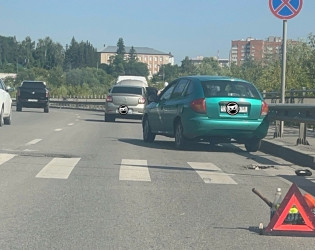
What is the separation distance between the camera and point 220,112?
1469 centimetres

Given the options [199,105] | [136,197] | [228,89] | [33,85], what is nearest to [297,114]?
[228,89]

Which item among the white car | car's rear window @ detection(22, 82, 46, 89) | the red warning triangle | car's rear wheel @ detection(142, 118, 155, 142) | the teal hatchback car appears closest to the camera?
the red warning triangle

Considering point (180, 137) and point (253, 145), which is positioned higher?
point (180, 137)

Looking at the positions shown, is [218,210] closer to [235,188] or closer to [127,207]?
[127,207]

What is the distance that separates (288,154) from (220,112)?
1.60m

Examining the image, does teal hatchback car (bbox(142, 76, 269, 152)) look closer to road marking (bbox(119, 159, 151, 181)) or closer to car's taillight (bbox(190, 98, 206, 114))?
car's taillight (bbox(190, 98, 206, 114))

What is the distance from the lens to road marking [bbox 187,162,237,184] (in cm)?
1064

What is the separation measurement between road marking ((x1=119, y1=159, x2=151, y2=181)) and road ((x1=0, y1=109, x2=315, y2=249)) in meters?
0.02

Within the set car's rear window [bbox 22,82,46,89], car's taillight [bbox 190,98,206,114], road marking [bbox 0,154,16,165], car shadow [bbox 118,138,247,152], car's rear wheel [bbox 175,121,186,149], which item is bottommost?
car shadow [bbox 118,138,247,152]

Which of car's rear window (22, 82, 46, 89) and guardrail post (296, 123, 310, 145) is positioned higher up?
car's rear window (22, 82, 46, 89)

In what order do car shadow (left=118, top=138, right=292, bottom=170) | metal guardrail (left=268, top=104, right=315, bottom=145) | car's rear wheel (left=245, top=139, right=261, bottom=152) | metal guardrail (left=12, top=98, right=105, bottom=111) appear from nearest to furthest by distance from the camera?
1. metal guardrail (left=268, top=104, right=315, bottom=145)
2. car shadow (left=118, top=138, right=292, bottom=170)
3. car's rear wheel (left=245, top=139, right=261, bottom=152)
4. metal guardrail (left=12, top=98, right=105, bottom=111)

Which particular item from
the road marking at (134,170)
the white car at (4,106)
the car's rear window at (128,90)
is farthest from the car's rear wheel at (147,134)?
the car's rear window at (128,90)

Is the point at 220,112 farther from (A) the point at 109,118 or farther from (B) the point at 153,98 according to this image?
(A) the point at 109,118

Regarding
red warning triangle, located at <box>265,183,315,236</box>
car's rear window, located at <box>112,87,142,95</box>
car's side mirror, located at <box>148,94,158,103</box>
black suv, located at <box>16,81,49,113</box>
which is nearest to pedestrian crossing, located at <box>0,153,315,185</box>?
red warning triangle, located at <box>265,183,315,236</box>
